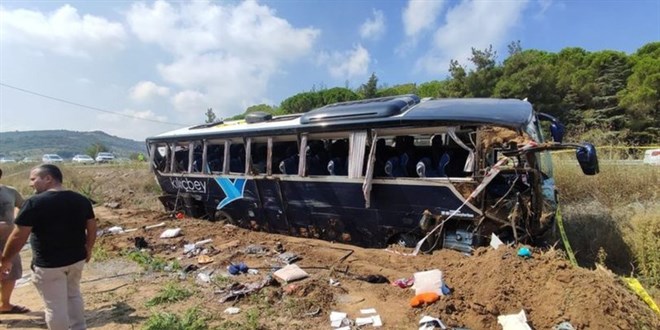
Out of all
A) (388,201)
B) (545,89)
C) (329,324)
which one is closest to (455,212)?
(388,201)

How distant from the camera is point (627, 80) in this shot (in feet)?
96.5

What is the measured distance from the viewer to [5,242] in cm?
543

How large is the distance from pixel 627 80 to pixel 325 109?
102 feet

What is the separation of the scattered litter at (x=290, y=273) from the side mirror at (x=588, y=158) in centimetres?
396

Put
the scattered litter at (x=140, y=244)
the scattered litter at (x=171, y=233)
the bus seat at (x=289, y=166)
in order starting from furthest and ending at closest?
the scattered litter at (x=171, y=233) → the scattered litter at (x=140, y=244) → the bus seat at (x=289, y=166)

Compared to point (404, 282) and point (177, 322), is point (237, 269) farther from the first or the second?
point (404, 282)

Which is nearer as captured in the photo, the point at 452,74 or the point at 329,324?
the point at 329,324

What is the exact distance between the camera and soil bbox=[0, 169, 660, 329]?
3.98 meters

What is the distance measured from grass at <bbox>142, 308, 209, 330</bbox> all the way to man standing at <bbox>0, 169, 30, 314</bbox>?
7.28 feet

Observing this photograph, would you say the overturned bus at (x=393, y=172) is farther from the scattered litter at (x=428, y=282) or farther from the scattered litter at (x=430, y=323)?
the scattered litter at (x=430, y=323)

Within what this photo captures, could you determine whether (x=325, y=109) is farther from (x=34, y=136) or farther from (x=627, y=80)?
(x=34, y=136)

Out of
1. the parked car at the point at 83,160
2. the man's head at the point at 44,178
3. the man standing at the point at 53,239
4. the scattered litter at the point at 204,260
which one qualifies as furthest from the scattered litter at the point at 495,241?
the parked car at the point at 83,160

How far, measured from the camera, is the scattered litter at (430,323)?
159 inches

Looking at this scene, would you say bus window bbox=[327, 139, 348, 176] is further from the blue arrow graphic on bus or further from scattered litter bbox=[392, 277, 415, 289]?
scattered litter bbox=[392, 277, 415, 289]
